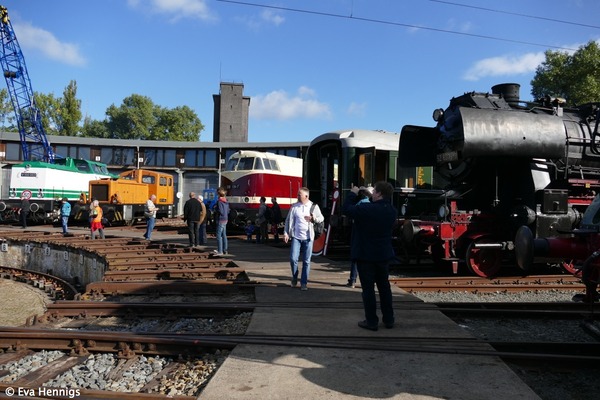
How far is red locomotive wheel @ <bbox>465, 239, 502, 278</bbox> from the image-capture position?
8211 mm

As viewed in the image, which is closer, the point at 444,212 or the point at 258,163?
the point at 444,212

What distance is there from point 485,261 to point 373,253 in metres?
4.59

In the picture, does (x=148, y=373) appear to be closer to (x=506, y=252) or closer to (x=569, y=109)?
(x=506, y=252)

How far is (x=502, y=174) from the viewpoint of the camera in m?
8.50

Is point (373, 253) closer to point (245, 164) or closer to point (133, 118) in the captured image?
point (245, 164)

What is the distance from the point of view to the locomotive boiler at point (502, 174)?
763 centimetres

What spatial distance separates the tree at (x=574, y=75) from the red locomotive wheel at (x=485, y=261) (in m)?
22.0

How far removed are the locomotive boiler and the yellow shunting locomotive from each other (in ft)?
52.4

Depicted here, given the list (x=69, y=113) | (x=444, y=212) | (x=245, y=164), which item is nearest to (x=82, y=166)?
(x=245, y=164)

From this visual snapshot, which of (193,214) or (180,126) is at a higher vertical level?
(180,126)

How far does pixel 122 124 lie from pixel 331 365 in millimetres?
68889

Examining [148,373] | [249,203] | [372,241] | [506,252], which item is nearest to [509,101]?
[506,252]

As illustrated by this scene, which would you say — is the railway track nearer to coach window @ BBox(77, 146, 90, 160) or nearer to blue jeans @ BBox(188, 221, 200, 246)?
blue jeans @ BBox(188, 221, 200, 246)

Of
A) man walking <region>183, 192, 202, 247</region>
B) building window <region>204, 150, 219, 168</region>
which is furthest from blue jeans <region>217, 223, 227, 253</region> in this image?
building window <region>204, 150, 219, 168</region>
